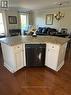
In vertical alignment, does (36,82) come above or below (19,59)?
below

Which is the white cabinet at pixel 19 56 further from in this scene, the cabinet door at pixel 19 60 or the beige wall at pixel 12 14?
the beige wall at pixel 12 14

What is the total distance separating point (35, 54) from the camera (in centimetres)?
300

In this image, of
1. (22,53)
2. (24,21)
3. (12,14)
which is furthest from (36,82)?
(24,21)

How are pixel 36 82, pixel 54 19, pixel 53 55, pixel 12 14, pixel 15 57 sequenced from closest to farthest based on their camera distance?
1. pixel 36 82
2. pixel 15 57
3. pixel 53 55
4. pixel 12 14
5. pixel 54 19

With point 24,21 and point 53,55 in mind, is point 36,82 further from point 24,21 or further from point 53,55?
point 24,21

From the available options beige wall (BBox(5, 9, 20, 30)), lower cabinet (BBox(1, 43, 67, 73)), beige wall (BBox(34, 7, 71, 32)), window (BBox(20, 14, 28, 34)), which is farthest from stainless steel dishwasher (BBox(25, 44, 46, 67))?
window (BBox(20, 14, 28, 34))

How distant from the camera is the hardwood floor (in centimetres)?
218

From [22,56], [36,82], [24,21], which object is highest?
[24,21]

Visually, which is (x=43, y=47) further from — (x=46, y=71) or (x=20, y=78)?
(x=20, y=78)

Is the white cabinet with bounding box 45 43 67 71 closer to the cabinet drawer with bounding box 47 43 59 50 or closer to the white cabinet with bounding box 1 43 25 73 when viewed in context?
the cabinet drawer with bounding box 47 43 59 50

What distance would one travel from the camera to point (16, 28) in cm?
798

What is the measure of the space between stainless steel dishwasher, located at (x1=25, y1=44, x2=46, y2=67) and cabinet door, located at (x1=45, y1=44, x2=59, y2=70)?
15cm

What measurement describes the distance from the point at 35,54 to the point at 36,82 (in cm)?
87

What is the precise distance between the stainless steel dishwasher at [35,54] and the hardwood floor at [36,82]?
0.65ft
